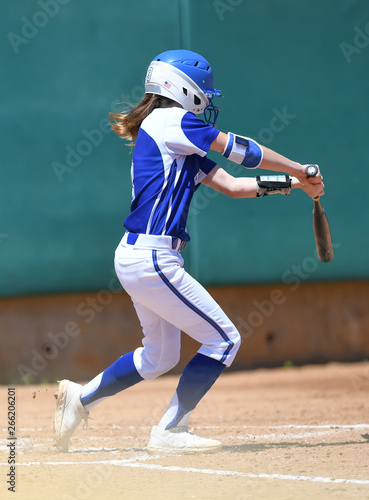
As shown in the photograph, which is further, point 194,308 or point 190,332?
point 190,332

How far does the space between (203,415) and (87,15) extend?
332 cm

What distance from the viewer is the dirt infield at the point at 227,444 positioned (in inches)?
138

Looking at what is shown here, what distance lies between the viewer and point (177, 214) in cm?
416

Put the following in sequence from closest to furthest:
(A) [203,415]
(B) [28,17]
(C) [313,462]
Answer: (C) [313,462] < (A) [203,415] < (B) [28,17]

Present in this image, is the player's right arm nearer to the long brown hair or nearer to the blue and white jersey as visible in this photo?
the blue and white jersey

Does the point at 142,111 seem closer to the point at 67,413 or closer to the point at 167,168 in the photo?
the point at 167,168

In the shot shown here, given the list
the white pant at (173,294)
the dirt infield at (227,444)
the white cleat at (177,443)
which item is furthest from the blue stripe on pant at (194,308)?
the dirt infield at (227,444)

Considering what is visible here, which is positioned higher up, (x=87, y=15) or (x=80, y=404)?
(x=87, y=15)

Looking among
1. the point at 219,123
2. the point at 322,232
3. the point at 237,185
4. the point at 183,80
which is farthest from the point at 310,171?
the point at 219,123

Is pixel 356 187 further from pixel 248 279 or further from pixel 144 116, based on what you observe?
→ pixel 144 116

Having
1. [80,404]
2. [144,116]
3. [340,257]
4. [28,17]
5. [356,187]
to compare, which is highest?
[28,17]

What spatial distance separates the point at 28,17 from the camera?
670cm

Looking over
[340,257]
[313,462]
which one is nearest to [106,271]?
[340,257]

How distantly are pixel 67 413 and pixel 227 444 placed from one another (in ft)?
3.01
